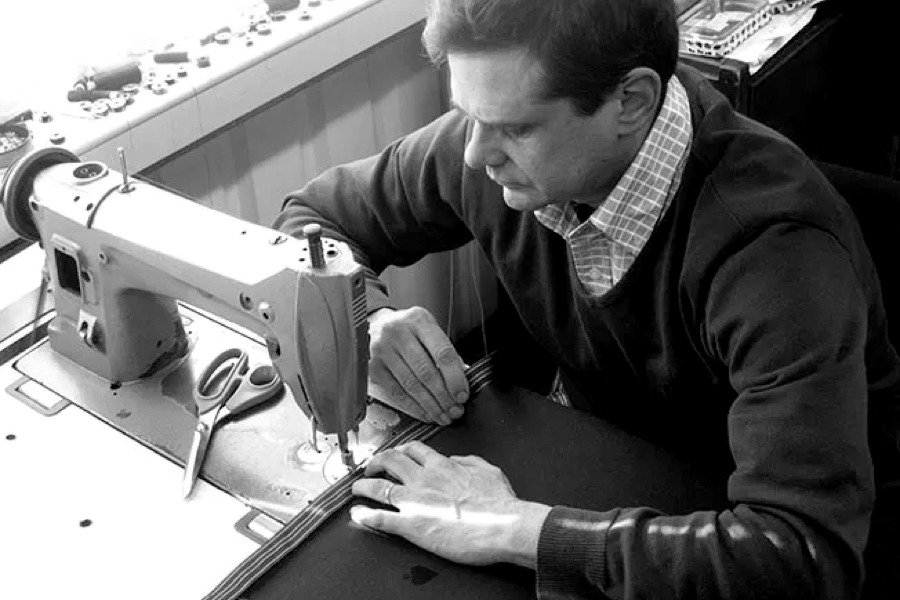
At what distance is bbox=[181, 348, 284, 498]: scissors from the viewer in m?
1.30

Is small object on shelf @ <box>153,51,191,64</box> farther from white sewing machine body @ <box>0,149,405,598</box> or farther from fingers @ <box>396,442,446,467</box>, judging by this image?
fingers @ <box>396,442,446,467</box>

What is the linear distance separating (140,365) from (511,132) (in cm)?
57

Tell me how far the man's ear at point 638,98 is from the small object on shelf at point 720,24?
1.00 metres

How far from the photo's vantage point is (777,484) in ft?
3.41

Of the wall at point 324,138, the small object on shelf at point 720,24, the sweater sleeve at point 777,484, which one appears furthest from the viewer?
the small object on shelf at point 720,24

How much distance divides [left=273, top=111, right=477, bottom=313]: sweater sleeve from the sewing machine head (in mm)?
259

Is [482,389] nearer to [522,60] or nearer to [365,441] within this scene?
[365,441]

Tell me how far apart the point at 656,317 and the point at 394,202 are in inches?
17.7

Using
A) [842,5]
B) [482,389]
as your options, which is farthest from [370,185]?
[842,5]

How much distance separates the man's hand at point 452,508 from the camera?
1.10 metres

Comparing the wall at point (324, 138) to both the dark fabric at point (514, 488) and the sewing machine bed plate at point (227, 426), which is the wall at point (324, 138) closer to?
the sewing machine bed plate at point (227, 426)

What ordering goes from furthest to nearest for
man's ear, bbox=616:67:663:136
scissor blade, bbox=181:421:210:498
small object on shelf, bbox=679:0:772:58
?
small object on shelf, bbox=679:0:772:58
scissor blade, bbox=181:421:210:498
man's ear, bbox=616:67:663:136

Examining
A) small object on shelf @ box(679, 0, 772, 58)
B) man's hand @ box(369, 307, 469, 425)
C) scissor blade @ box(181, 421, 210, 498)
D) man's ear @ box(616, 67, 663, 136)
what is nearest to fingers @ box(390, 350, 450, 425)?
man's hand @ box(369, 307, 469, 425)

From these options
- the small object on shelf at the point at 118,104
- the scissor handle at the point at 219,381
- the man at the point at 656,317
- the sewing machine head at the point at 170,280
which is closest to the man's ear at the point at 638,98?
the man at the point at 656,317
